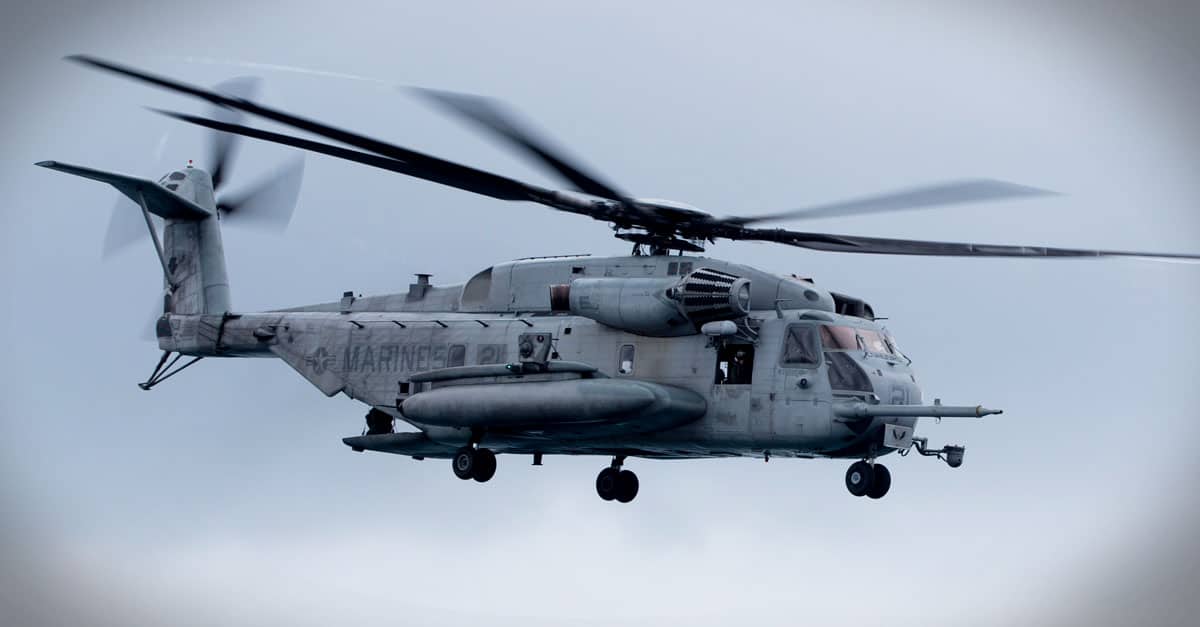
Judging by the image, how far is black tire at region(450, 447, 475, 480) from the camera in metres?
19.6

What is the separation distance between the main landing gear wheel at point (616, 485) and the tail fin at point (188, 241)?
20.6 ft

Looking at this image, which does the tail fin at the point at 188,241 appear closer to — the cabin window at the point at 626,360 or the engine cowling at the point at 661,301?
the engine cowling at the point at 661,301

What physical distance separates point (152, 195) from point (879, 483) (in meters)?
11.4

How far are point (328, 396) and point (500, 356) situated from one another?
2.86 meters

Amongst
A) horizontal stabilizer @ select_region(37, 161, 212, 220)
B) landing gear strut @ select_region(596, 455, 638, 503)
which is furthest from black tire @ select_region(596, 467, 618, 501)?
horizontal stabilizer @ select_region(37, 161, 212, 220)

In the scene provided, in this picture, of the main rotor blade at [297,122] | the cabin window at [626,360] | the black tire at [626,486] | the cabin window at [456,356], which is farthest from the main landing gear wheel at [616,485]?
the main rotor blade at [297,122]

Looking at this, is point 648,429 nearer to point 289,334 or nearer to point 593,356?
point 593,356

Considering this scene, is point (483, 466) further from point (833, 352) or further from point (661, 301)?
point (833, 352)

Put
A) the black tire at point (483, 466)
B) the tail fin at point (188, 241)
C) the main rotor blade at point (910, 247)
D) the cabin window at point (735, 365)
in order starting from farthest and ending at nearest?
the tail fin at point (188, 241), the black tire at point (483, 466), the cabin window at point (735, 365), the main rotor blade at point (910, 247)

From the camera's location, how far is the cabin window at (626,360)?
19.0 metres

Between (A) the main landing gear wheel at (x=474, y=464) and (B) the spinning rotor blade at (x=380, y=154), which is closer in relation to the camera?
(B) the spinning rotor blade at (x=380, y=154)

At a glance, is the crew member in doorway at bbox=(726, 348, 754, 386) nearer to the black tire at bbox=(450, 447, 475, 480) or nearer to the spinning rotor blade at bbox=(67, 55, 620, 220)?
the spinning rotor blade at bbox=(67, 55, 620, 220)

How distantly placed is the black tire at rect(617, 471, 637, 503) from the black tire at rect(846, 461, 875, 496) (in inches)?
143

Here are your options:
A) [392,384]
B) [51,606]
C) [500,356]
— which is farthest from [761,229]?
[51,606]
